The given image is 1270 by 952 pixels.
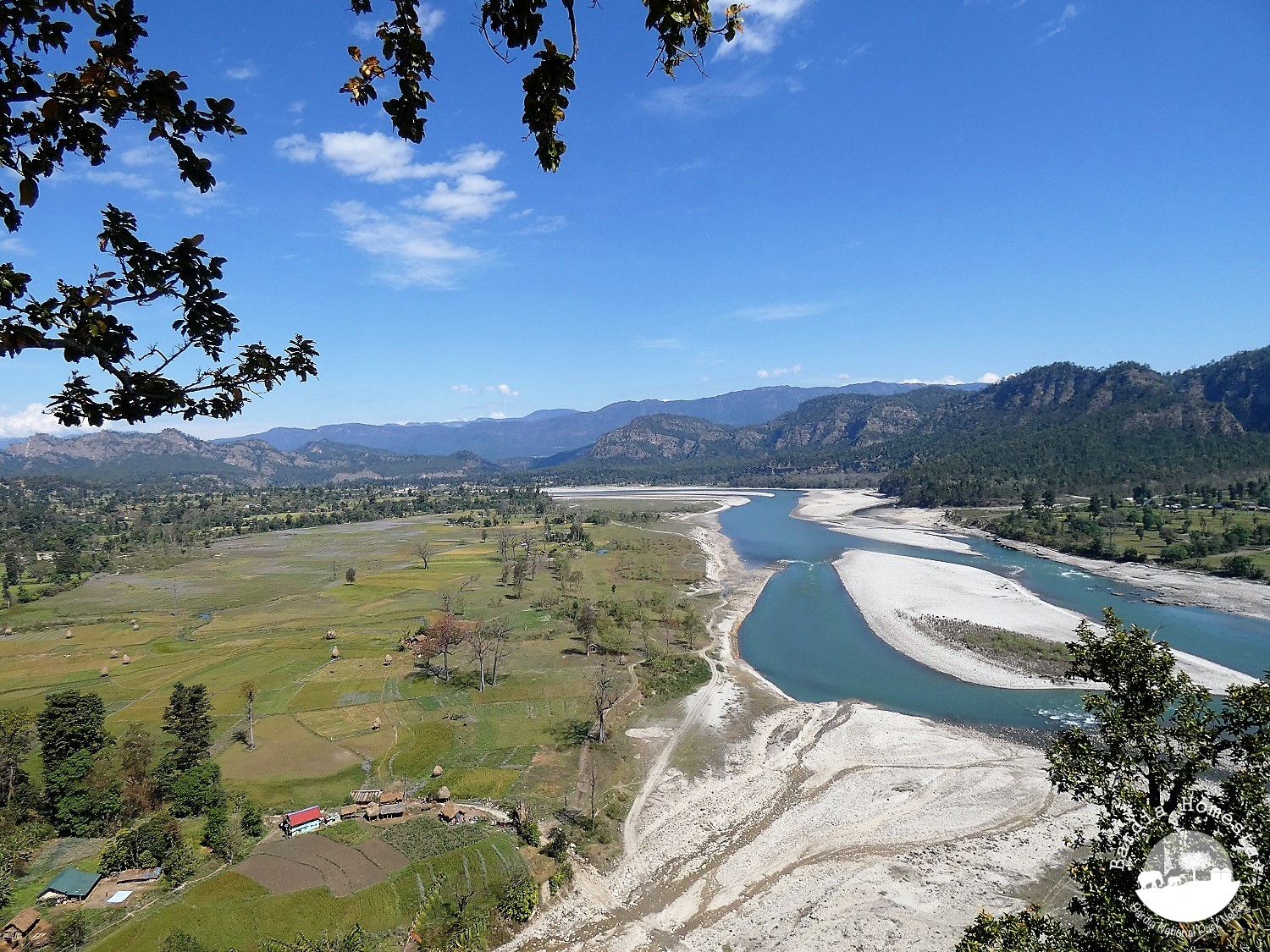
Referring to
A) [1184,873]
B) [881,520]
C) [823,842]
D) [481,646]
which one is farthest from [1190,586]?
[1184,873]

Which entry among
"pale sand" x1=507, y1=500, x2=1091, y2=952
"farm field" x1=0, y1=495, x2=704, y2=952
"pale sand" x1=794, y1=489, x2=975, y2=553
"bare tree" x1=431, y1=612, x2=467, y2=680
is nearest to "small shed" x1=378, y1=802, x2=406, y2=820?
"farm field" x1=0, y1=495, x2=704, y2=952

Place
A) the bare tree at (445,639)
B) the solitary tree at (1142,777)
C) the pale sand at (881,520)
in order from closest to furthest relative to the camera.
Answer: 1. the solitary tree at (1142,777)
2. the bare tree at (445,639)
3. the pale sand at (881,520)

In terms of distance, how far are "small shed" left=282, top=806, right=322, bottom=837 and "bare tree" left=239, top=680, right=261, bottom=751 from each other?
1000 centimetres

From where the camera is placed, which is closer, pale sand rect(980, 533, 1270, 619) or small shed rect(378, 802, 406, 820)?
small shed rect(378, 802, 406, 820)

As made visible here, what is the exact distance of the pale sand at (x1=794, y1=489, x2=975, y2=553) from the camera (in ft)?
323

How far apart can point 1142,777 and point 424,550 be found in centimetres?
9882

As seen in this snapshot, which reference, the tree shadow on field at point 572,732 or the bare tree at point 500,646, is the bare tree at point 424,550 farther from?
the tree shadow on field at point 572,732

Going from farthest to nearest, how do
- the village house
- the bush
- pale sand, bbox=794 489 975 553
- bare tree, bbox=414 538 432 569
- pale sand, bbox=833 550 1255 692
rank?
pale sand, bbox=794 489 975 553 → bare tree, bbox=414 538 432 569 → pale sand, bbox=833 550 1255 692 → the bush → the village house

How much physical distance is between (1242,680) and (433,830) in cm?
4737

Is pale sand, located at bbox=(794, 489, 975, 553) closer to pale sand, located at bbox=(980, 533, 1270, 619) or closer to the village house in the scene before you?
pale sand, located at bbox=(980, 533, 1270, 619)

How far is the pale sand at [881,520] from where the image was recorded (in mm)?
98312

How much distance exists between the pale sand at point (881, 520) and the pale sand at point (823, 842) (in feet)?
217

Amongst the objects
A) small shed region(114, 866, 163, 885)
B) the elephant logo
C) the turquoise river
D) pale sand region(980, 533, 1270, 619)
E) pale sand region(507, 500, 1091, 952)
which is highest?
the elephant logo

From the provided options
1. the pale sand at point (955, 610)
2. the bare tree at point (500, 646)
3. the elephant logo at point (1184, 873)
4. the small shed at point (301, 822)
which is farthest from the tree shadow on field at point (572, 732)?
the elephant logo at point (1184, 873)
